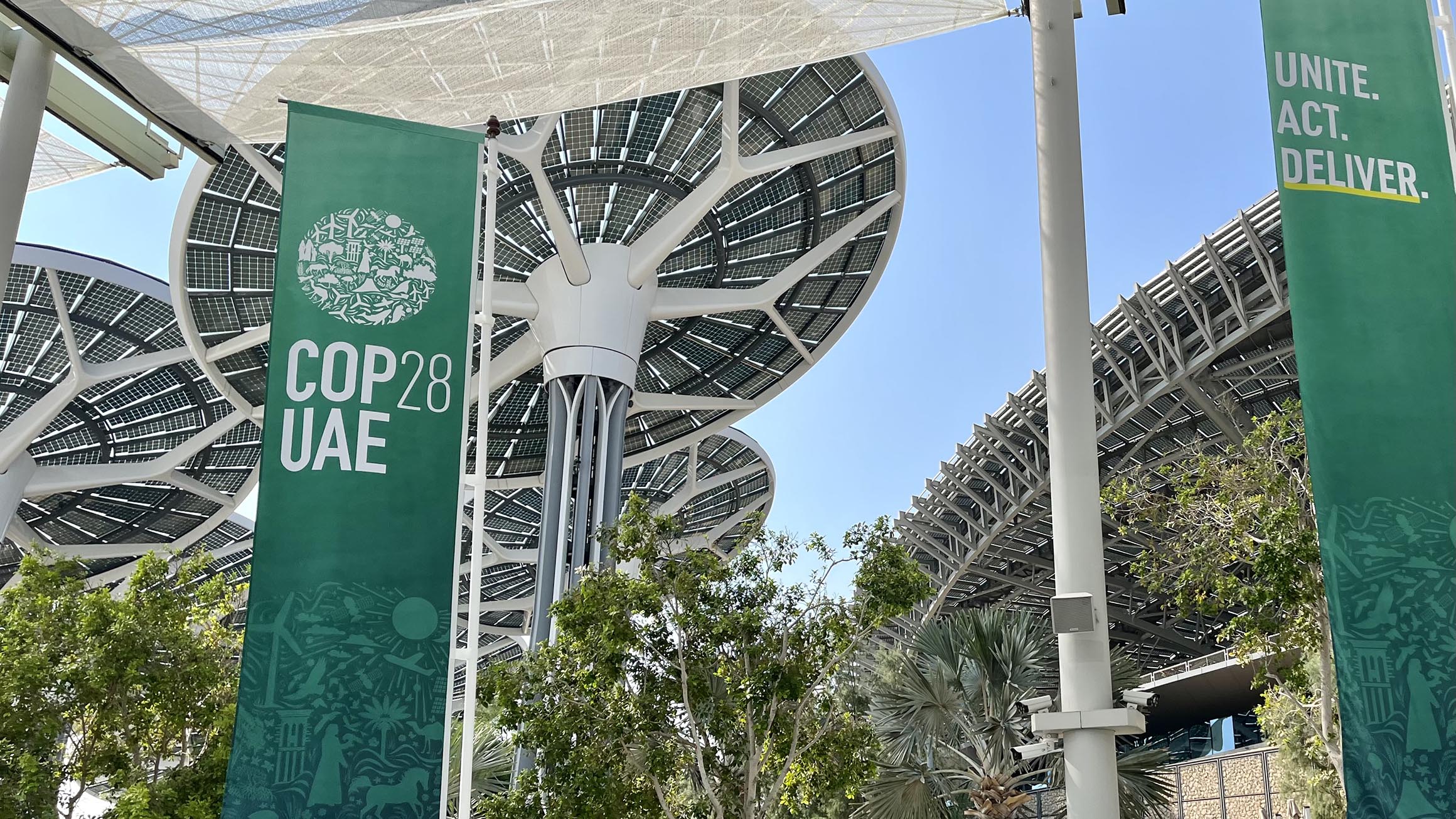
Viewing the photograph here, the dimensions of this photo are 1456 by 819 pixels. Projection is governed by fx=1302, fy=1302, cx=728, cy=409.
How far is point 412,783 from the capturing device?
7.38m

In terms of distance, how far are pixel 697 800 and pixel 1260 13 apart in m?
8.93

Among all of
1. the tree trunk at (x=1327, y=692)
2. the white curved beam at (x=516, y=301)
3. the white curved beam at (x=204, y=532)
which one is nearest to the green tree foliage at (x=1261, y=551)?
the tree trunk at (x=1327, y=692)

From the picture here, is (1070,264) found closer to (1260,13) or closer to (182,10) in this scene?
(1260,13)

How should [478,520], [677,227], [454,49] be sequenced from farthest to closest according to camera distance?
[677,227] < [454,49] < [478,520]

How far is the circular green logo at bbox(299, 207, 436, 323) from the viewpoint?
8.36 meters

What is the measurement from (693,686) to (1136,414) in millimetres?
22306

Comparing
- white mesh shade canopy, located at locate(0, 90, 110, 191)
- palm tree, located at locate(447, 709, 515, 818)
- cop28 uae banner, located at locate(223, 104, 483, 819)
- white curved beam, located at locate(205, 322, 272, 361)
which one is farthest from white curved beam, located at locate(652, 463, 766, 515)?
cop28 uae banner, located at locate(223, 104, 483, 819)

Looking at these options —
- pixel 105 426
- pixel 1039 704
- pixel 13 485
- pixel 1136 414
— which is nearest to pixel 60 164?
pixel 1039 704

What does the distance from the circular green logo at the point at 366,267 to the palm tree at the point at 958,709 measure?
465 inches

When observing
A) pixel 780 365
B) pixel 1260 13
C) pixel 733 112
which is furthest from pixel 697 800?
pixel 780 365

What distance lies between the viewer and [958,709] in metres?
19.4

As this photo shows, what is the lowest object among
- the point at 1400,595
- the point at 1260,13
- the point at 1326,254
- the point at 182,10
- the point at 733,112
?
the point at 1400,595

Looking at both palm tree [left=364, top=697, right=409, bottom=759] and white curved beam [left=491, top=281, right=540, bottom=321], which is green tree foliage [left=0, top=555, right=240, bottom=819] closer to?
palm tree [left=364, top=697, right=409, bottom=759]

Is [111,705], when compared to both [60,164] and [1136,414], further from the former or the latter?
[1136,414]
